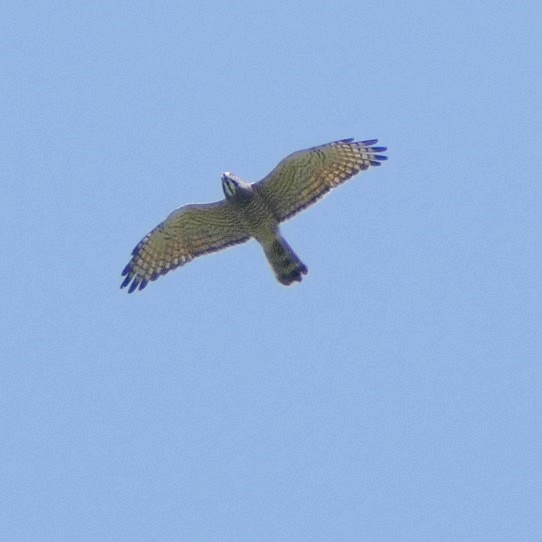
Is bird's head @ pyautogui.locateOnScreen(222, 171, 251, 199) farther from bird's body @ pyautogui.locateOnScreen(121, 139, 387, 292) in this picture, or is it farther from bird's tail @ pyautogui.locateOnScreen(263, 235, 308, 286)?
bird's tail @ pyautogui.locateOnScreen(263, 235, 308, 286)

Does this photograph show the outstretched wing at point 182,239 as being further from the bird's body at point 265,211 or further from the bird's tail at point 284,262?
the bird's tail at point 284,262

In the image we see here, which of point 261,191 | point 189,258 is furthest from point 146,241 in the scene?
point 261,191

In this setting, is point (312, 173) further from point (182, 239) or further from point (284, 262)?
point (182, 239)

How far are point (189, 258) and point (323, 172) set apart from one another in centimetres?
179

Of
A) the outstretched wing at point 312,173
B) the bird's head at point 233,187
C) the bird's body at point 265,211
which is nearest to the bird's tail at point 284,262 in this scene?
Result: the bird's body at point 265,211

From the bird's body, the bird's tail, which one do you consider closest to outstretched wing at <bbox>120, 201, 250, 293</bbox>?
the bird's body

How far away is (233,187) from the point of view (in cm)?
1542

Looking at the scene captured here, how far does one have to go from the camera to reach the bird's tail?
15692 mm

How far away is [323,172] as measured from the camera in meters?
15.8

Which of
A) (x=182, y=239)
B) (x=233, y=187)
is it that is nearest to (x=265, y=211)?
(x=233, y=187)

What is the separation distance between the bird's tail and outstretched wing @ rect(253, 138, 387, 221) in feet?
0.96

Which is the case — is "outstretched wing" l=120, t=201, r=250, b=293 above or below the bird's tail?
above

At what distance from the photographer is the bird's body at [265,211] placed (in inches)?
612

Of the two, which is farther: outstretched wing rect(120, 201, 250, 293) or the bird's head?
outstretched wing rect(120, 201, 250, 293)
